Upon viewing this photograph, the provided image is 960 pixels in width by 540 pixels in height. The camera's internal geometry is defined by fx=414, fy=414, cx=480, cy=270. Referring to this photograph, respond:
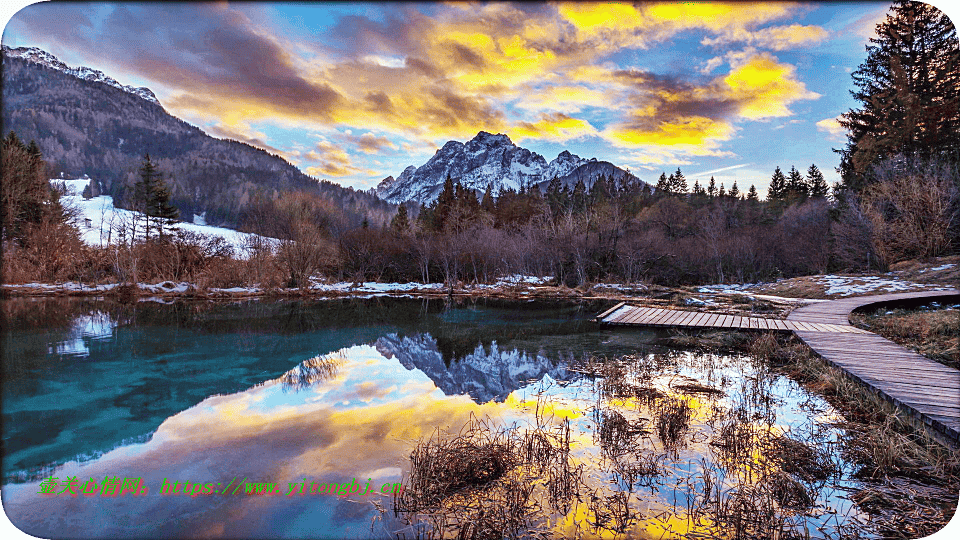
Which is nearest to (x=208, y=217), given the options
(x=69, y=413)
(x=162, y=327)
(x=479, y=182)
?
(x=162, y=327)

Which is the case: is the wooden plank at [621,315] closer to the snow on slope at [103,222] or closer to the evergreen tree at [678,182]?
the snow on slope at [103,222]

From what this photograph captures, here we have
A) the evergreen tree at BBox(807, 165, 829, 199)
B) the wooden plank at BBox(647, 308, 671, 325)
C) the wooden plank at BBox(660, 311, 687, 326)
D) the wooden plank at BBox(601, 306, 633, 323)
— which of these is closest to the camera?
the wooden plank at BBox(660, 311, 687, 326)

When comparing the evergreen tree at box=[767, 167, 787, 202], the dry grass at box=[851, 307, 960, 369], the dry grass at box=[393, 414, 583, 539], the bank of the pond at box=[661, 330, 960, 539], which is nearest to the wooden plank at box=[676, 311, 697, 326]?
the dry grass at box=[851, 307, 960, 369]

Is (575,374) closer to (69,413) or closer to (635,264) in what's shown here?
(69,413)

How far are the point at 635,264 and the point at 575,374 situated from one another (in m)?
21.4

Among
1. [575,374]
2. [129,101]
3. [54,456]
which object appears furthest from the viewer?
[129,101]

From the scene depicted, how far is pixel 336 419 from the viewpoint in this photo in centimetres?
553

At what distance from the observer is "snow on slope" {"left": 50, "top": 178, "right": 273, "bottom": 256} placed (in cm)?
2691

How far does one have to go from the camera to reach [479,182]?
191375mm

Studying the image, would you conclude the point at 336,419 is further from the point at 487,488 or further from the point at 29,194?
the point at 29,194

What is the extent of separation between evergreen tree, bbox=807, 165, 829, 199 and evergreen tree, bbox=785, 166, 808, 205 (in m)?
0.75

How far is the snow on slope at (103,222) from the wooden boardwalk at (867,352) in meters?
24.1

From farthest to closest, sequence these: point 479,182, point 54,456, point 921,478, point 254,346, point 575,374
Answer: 1. point 479,182
2. point 254,346
3. point 575,374
4. point 54,456
5. point 921,478

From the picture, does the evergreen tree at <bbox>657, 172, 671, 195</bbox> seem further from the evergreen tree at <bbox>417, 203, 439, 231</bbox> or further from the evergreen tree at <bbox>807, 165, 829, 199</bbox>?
the evergreen tree at <bbox>417, 203, 439, 231</bbox>
